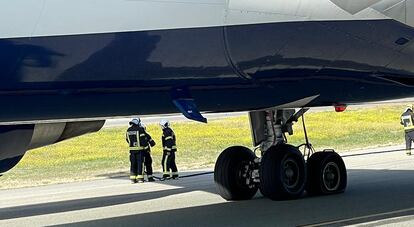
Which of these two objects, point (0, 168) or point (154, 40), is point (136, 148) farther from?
point (154, 40)

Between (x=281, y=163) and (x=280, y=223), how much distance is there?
7.21 feet

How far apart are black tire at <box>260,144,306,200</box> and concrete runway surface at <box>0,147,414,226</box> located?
0.18 meters

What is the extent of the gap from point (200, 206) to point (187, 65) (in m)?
4.62

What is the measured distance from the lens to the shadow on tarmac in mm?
11117

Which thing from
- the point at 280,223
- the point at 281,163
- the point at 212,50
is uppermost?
the point at 212,50

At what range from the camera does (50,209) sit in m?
14.5

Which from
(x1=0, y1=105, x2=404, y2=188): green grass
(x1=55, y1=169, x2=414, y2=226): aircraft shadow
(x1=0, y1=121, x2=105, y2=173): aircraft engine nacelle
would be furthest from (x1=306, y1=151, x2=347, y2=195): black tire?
(x1=0, y1=105, x2=404, y2=188): green grass

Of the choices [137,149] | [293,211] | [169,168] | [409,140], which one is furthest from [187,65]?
[409,140]

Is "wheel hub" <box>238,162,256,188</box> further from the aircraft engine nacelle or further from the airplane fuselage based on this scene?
the airplane fuselage

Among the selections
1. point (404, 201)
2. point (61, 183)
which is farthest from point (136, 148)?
point (404, 201)

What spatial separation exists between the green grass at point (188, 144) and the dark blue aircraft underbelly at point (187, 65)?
12.4m

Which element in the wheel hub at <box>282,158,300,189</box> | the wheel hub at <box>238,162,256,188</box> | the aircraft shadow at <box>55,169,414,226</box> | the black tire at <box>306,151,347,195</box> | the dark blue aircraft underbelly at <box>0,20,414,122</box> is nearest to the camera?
the dark blue aircraft underbelly at <box>0,20,414,122</box>

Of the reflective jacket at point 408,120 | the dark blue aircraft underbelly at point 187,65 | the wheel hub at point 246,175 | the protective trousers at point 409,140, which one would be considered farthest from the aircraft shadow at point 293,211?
the reflective jacket at point 408,120

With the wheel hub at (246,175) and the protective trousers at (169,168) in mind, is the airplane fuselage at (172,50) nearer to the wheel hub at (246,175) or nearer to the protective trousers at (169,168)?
the wheel hub at (246,175)
